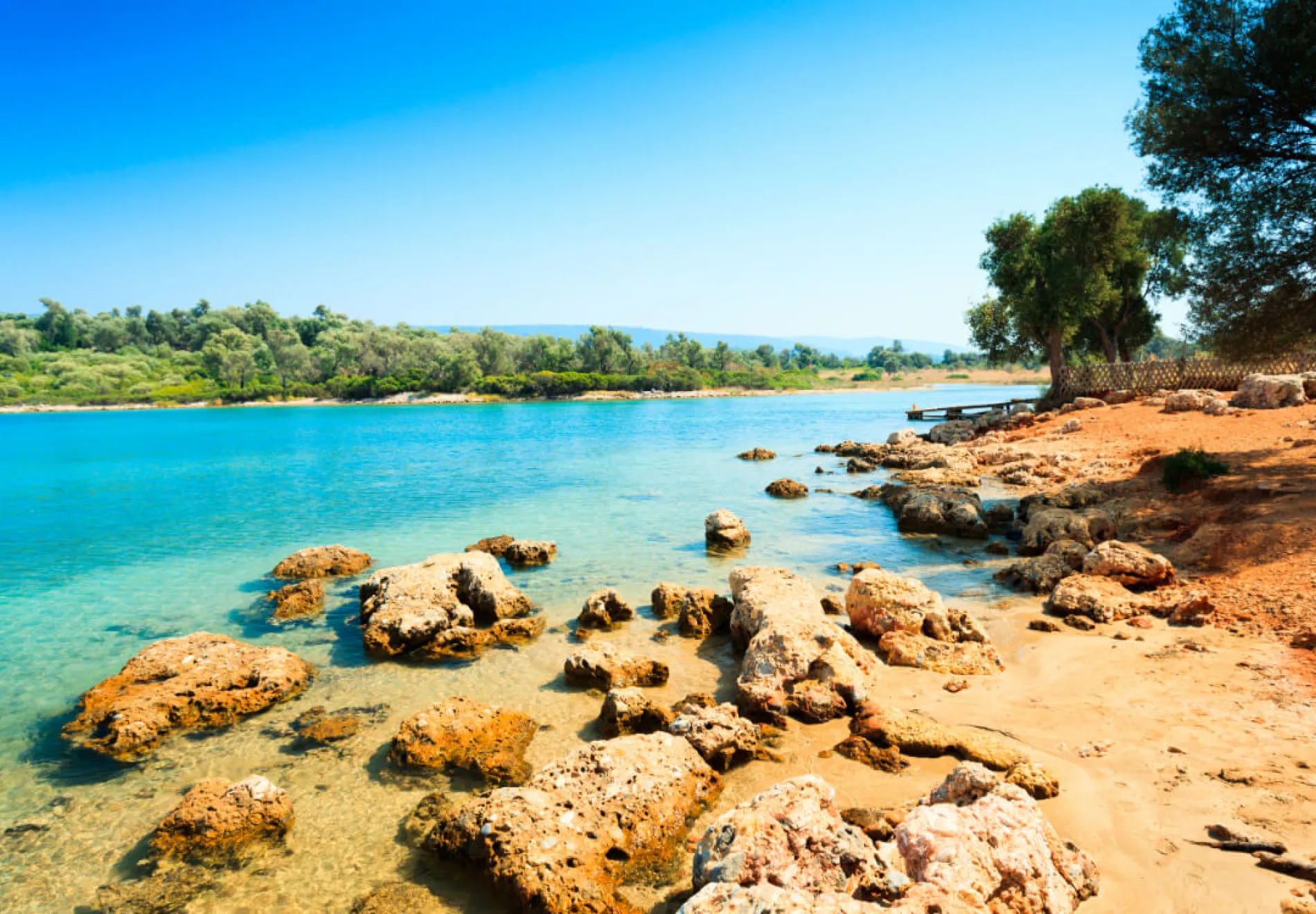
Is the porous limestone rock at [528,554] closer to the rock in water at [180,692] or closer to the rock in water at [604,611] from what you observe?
the rock in water at [604,611]

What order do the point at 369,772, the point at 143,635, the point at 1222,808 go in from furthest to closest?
the point at 143,635
the point at 369,772
the point at 1222,808

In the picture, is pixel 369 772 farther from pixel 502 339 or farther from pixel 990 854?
pixel 502 339

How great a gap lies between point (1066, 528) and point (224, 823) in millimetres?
16414

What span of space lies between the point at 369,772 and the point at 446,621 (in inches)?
168

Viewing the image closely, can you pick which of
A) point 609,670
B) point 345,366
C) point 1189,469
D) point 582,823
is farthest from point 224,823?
point 345,366

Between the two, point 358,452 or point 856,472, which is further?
point 358,452

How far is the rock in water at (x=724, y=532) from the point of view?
59.6 feet

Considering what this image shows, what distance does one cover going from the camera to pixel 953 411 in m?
49.8

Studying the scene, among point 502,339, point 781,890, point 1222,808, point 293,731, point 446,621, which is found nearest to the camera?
point 781,890

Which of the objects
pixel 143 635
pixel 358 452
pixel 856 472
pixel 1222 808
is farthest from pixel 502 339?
pixel 1222 808

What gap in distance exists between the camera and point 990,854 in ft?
15.1

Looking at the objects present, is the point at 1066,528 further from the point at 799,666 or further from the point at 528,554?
the point at 528,554

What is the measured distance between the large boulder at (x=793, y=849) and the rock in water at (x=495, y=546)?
1378cm

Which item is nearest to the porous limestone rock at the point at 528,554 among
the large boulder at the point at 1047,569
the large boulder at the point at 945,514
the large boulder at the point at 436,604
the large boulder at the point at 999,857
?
the large boulder at the point at 436,604
